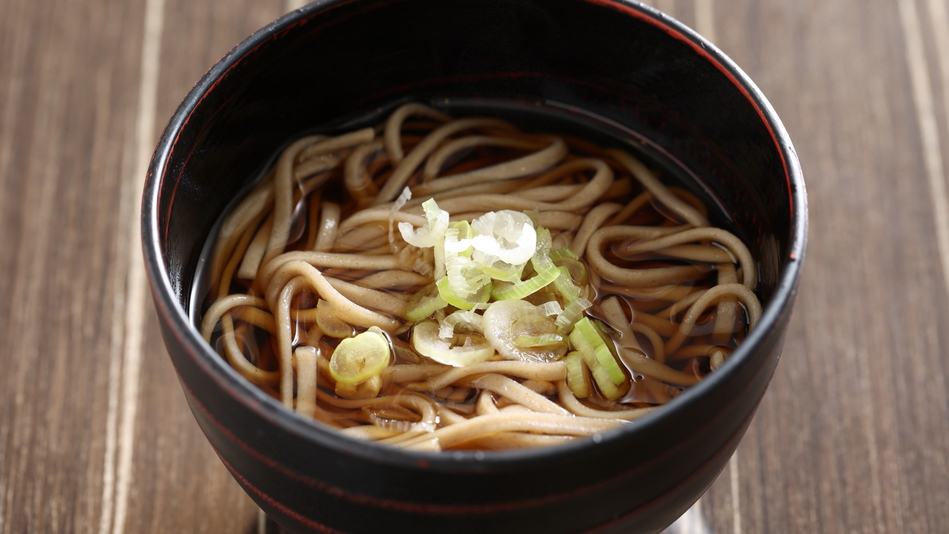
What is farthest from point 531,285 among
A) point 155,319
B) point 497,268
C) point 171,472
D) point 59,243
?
point 59,243

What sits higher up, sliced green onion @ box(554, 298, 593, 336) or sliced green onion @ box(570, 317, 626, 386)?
sliced green onion @ box(554, 298, 593, 336)

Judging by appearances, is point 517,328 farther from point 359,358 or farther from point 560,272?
point 359,358

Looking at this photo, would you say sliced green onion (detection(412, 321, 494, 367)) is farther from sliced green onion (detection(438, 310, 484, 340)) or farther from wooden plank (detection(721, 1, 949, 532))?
wooden plank (detection(721, 1, 949, 532))

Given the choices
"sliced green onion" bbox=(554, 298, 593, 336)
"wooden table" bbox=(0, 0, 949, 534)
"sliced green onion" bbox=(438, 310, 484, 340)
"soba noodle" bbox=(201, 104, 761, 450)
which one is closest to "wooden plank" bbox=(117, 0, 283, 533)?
"wooden table" bbox=(0, 0, 949, 534)

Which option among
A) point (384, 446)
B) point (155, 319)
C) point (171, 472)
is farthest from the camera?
point (155, 319)

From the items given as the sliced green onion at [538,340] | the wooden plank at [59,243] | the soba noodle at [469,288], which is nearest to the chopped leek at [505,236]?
the soba noodle at [469,288]

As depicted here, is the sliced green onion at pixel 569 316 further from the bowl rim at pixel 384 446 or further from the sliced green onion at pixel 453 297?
the bowl rim at pixel 384 446

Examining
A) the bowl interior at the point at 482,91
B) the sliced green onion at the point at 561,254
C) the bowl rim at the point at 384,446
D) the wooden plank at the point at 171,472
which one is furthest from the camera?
the wooden plank at the point at 171,472
